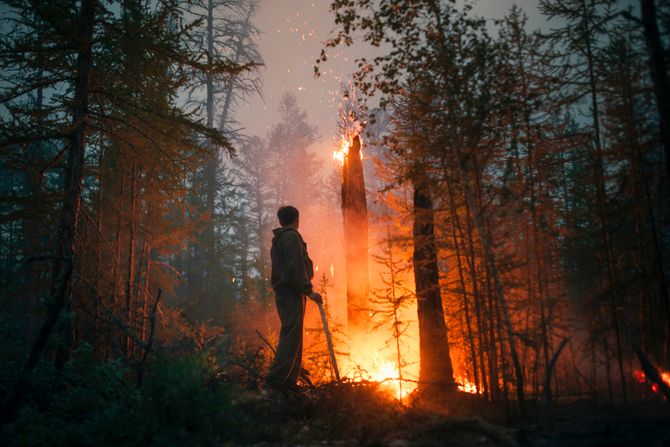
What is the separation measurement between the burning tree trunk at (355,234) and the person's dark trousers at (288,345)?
360 centimetres

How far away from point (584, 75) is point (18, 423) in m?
9.26

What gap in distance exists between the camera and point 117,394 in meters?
4.34

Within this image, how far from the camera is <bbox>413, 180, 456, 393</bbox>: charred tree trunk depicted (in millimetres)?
6852

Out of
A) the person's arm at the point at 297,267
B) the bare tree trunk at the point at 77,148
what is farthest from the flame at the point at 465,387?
the bare tree trunk at the point at 77,148

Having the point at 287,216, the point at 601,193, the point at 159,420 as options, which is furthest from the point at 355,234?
the point at 159,420

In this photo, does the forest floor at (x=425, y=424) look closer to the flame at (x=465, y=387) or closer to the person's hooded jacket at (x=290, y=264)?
the flame at (x=465, y=387)

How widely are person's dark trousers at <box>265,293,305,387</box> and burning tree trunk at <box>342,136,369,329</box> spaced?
3601 millimetres

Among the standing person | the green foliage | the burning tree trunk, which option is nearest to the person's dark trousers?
the standing person

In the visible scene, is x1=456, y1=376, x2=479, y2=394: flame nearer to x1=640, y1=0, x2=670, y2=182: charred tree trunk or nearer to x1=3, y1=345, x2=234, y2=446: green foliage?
x1=3, y1=345, x2=234, y2=446: green foliage

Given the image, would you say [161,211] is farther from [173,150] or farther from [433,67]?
[433,67]

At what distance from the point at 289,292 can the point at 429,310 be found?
9.78ft

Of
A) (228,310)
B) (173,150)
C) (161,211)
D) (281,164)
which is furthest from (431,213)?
(281,164)

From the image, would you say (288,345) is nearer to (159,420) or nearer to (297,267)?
(297,267)

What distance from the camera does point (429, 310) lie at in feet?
23.5
